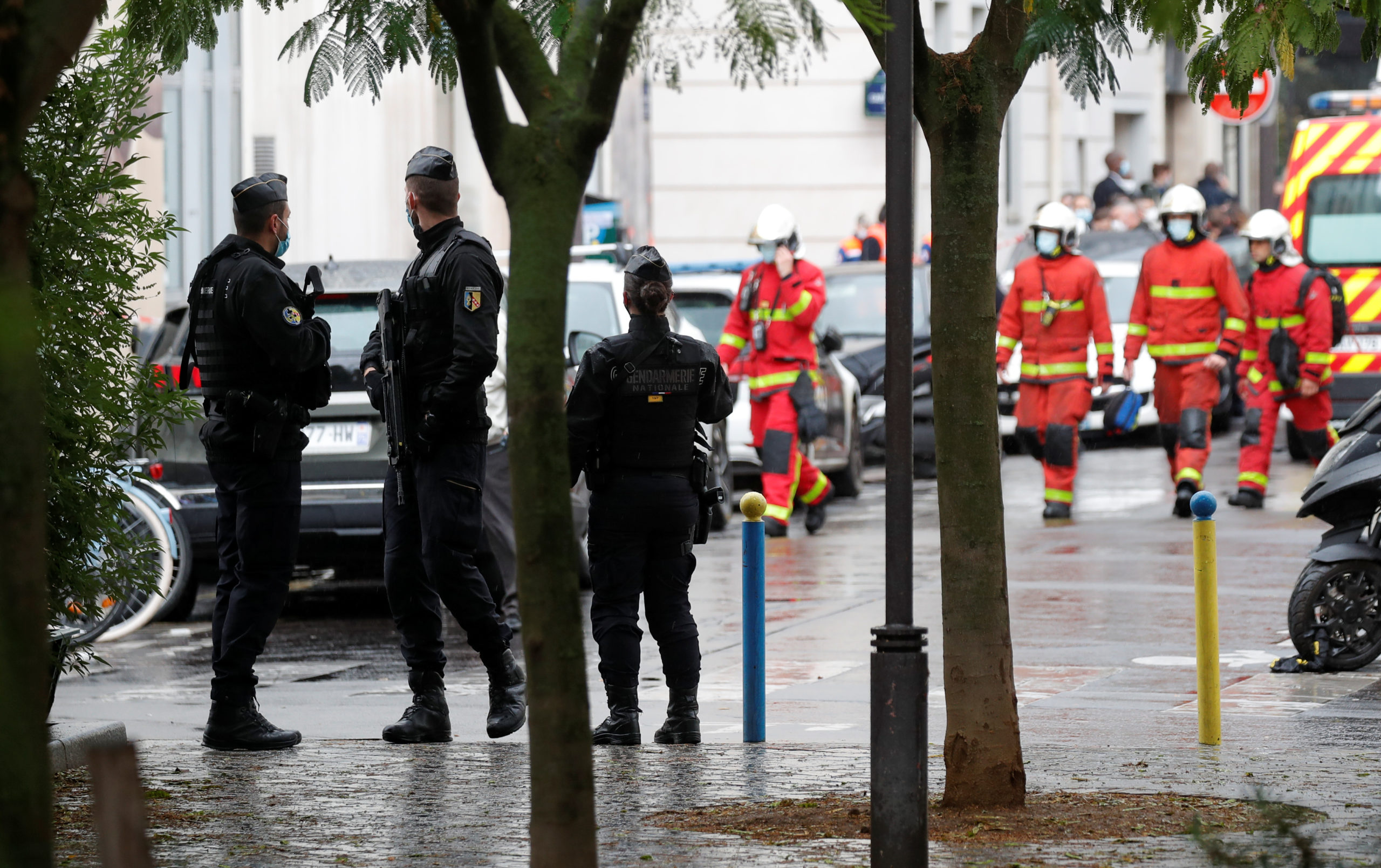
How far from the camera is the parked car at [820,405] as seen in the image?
15.7 meters

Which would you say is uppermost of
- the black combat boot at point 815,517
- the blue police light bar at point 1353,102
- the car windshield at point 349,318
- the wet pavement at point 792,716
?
the blue police light bar at point 1353,102

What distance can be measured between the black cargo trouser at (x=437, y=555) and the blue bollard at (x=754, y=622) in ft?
2.84

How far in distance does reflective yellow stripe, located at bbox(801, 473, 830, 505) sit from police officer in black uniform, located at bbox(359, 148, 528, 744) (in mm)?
6930

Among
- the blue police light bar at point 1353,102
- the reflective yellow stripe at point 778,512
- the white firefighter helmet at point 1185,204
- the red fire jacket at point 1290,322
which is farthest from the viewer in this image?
the blue police light bar at point 1353,102

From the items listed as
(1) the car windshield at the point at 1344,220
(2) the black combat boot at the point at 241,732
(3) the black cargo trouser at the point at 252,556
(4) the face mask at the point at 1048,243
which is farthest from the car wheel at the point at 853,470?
(2) the black combat boot at the point at 241,732

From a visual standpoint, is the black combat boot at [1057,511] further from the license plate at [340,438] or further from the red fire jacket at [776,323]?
the license plate at [340,438]

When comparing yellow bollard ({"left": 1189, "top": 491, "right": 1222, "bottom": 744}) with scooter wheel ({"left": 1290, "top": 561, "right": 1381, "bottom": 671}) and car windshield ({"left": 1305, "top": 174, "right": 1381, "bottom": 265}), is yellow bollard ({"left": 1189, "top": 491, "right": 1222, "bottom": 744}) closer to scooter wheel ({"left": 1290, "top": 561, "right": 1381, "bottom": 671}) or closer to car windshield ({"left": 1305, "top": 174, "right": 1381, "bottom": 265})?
scooter wheel ({"left": 1290, "top": 561, "right": 1381, "bottom": 671})

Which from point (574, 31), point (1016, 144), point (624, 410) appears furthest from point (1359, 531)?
point (1016, 144)

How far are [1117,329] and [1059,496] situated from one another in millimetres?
6380

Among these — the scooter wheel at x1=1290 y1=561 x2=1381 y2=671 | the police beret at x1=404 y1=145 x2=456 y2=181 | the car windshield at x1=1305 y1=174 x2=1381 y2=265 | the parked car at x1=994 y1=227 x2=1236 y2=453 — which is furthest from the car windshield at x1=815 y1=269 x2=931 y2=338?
the police beret at x1=404 y1=145 x2=456 y2=181

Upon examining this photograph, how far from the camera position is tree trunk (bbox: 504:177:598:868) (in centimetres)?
441

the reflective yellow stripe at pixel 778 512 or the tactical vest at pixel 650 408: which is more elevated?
the tactical vest at pixel 650 408

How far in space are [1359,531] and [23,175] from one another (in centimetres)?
666

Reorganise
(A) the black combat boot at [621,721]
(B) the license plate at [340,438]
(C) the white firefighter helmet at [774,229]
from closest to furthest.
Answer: (A) the black combat boot at [621,721] < (B) the license plate at [340,438] < (C) the white firefighter helmet at [774,229]
